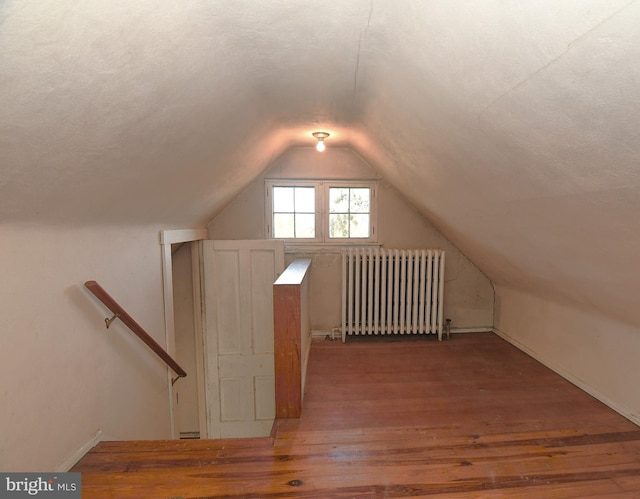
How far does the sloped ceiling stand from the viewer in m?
0.78

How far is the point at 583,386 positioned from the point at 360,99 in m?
2.71

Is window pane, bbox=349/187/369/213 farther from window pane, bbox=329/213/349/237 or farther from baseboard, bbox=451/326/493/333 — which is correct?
baseboard, bbox=451/326/493/333

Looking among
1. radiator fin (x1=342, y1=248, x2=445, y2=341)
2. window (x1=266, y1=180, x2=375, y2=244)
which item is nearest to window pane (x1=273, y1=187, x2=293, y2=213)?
window (x1=266, y1=180, x2=375, y2=244)

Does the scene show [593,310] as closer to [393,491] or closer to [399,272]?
[399,272]

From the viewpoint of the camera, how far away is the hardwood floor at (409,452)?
4.62 feet

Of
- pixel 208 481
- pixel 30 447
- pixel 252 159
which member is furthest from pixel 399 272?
pixel 30 447

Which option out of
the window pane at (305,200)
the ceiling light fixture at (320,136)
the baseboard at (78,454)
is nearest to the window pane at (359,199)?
the window pane at (305,200)

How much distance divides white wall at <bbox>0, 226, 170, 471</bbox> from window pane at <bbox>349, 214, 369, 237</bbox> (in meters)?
2.06

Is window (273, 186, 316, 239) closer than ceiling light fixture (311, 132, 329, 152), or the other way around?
ceiling light fixture (311, 132, 329, 152)

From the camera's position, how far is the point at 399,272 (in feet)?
10.6

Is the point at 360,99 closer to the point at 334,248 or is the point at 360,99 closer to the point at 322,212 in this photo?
the point at 322,212

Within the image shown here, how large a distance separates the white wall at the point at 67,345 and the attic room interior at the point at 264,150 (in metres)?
0.01

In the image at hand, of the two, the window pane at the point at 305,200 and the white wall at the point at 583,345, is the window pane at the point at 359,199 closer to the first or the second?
the window pane at the point at 305,200

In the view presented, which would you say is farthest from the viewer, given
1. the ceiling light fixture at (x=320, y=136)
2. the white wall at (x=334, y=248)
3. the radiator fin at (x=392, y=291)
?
the white wall at (x=334, y=248)
